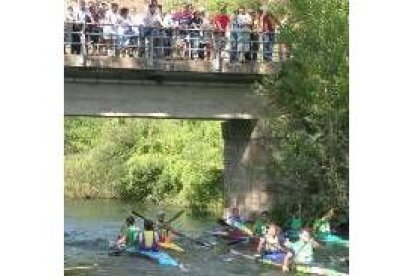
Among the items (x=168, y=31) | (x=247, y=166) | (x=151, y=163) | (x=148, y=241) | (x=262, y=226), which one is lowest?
(x=148, y=241)

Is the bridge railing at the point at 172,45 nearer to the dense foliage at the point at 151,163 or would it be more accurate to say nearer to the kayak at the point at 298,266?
the kayak at the point at 298,266

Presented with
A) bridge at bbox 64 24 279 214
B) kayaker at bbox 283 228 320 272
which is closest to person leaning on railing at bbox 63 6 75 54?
bridge at bbox 64 24 279 214

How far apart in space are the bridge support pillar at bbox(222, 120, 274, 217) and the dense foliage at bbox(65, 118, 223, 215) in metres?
4.41

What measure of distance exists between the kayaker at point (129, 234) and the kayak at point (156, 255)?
0.48ft

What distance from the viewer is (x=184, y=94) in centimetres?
2045

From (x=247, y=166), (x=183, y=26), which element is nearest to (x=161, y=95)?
(x=183, y=26)

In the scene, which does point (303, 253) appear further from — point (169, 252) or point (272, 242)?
point (169, 252)

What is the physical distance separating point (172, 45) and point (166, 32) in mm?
466

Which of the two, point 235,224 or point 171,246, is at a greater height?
point 235,224

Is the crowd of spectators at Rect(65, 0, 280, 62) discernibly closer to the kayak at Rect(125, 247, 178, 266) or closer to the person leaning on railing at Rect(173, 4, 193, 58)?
the person leaning on railing at Rect(173, 4, 193, 58)

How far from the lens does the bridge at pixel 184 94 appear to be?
1914cm

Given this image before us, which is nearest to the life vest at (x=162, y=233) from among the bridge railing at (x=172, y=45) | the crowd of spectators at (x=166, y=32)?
the bridge railing at (x=172, y=45)
